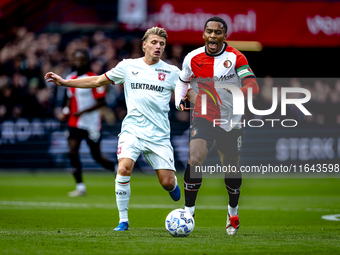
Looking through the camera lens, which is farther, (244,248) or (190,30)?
(190,30)

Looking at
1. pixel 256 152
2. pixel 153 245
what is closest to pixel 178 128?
pixel 256 152

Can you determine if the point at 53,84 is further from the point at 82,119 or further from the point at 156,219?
the point at 156,219

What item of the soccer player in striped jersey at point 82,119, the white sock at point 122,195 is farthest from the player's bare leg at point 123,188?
the soccer player in striped jersey at point 82,119

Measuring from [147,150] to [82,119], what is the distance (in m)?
5.15

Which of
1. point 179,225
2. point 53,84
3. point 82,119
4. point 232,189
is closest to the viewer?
point 179,225

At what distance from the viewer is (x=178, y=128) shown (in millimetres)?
17203

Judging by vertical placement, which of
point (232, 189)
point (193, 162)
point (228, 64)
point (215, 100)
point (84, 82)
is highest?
point (228, 64)

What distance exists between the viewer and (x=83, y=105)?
11977mm

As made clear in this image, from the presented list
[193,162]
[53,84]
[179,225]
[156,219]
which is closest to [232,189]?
[193,162]

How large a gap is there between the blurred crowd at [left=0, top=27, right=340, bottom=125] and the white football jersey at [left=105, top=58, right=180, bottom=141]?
909 centimetres

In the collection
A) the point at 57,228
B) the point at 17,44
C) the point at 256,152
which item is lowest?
the point at 256,152

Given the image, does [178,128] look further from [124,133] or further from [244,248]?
[244,248]

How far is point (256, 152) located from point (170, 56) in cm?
458

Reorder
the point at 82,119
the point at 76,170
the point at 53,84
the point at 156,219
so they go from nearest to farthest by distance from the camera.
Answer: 1. the point at 156,219
2. the point at 76,170
3. the point at 82,119
4. the point at 53,84
